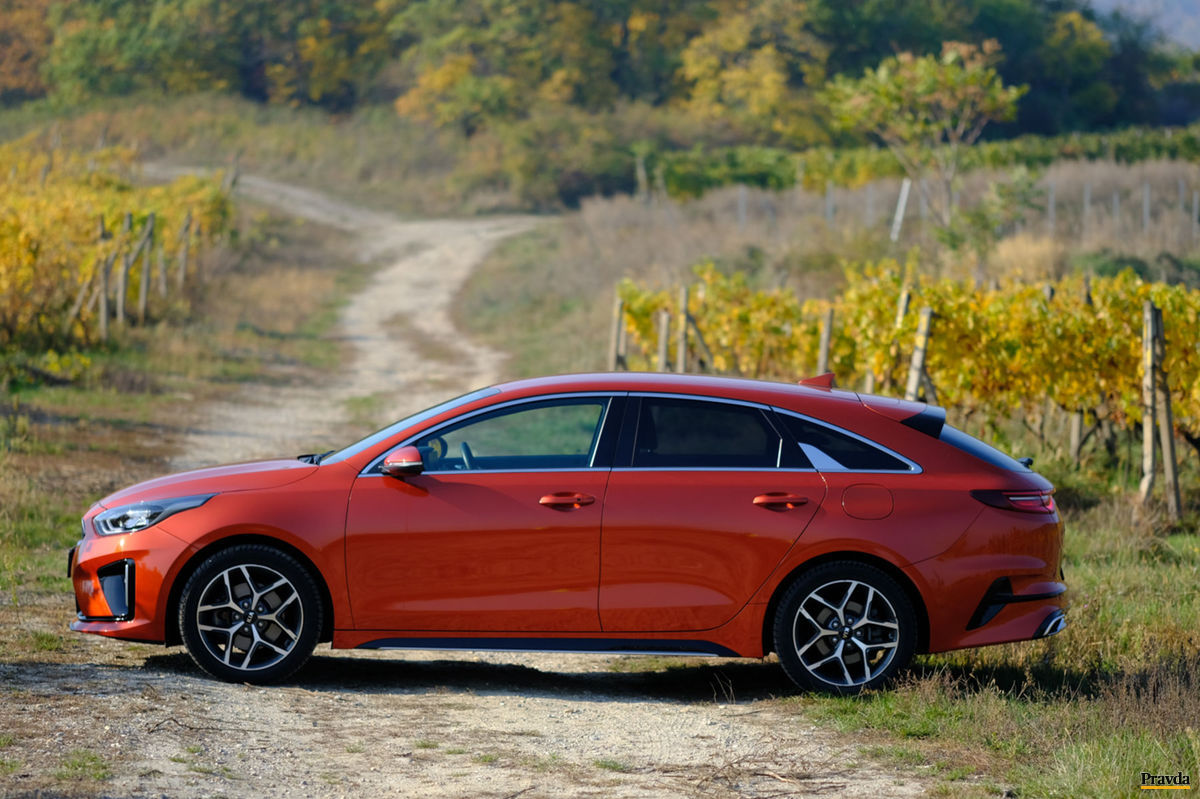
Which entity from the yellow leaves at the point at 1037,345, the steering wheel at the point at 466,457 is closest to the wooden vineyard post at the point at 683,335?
the yellow leaves at the point at 1037,345

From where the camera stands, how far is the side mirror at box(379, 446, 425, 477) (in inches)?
261

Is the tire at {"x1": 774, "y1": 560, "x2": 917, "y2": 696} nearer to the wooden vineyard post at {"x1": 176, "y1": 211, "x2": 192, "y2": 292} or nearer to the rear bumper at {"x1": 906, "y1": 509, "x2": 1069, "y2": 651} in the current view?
the rear bumper at {"x1": 906, "y1": 509, "x2": 1069, "y2": 651}

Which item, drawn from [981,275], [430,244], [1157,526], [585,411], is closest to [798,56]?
[430,244]

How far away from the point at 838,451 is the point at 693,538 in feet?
2.58

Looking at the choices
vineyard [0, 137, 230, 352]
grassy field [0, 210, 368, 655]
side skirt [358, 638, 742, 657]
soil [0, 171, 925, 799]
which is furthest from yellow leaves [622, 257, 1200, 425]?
vineyard [0, 137, 230, 352]

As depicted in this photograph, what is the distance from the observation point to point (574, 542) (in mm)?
6629

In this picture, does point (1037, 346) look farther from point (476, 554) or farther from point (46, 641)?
point (46, 641)

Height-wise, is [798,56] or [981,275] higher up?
[798,56]

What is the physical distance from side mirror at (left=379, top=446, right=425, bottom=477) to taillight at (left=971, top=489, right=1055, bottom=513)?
251 centimetres

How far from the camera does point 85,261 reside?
72.0ft

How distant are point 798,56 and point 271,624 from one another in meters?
65.9

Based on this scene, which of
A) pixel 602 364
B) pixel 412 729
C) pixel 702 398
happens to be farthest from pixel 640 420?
pixel 602 364

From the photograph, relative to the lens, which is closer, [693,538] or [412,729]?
[412,729]

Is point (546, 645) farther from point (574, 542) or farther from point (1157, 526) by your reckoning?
point (1157, 526)
